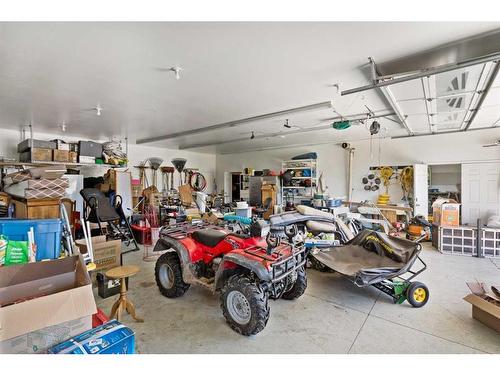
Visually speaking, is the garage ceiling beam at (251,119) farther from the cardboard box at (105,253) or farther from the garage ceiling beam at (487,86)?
the cardboard box at (105,253)

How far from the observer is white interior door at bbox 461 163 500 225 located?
5.54m

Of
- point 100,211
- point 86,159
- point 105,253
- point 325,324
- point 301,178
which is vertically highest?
point 86,159

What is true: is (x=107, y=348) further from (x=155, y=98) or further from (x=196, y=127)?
(x=196, y=127)

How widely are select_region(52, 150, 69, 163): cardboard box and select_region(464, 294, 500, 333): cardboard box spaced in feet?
23.4

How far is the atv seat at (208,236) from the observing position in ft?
8.78

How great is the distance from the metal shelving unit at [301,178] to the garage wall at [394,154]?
43 centimetres

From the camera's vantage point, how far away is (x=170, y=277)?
2939 millimetres

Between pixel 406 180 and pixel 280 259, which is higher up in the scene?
pixel 406 180

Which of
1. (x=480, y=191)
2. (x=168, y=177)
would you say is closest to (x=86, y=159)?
(x=168, y=177)

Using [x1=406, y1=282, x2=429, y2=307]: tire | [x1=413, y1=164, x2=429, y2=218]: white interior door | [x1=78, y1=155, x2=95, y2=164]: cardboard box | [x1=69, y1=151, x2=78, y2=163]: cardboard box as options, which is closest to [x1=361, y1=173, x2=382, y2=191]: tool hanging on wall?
[x1=413, y1=164, x2=429, y2=218]: white interior door

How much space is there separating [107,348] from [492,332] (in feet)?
10.9

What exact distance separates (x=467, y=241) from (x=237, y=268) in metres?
4.97

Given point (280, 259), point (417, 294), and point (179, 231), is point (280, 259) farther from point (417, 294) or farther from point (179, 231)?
point (417, 294)
